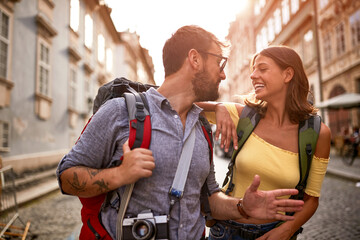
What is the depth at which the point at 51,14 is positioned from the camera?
12305 mm

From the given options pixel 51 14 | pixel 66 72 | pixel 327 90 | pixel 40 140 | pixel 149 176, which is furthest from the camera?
pixel 327 90

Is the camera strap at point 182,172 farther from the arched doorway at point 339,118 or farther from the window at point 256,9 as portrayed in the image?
the window at point 256,9

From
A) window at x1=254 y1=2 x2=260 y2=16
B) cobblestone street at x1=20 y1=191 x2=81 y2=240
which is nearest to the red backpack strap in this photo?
cobblestone street at x1=20 y1=191 x2=81 y2=240

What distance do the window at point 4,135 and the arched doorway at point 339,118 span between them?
16391 millimetres

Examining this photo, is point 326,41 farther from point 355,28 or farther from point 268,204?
point 268,204

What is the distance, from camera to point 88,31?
1784 cm

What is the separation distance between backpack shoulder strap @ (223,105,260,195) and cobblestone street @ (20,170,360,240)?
285 centimetres

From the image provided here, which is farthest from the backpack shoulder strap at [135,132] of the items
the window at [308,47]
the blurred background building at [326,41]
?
the window at [308,47]

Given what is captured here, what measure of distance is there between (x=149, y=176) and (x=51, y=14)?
41.5ft

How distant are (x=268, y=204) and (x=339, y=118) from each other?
64.0ft

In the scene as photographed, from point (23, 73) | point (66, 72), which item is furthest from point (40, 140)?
point (66, 72)

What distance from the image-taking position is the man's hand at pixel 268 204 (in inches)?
68.5

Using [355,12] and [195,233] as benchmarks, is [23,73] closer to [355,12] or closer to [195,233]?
[195,233]

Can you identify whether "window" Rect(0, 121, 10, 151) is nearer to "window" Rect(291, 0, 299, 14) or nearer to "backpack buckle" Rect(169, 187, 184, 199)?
"backpack buckle" Rect(169, 187, 184, 199)
